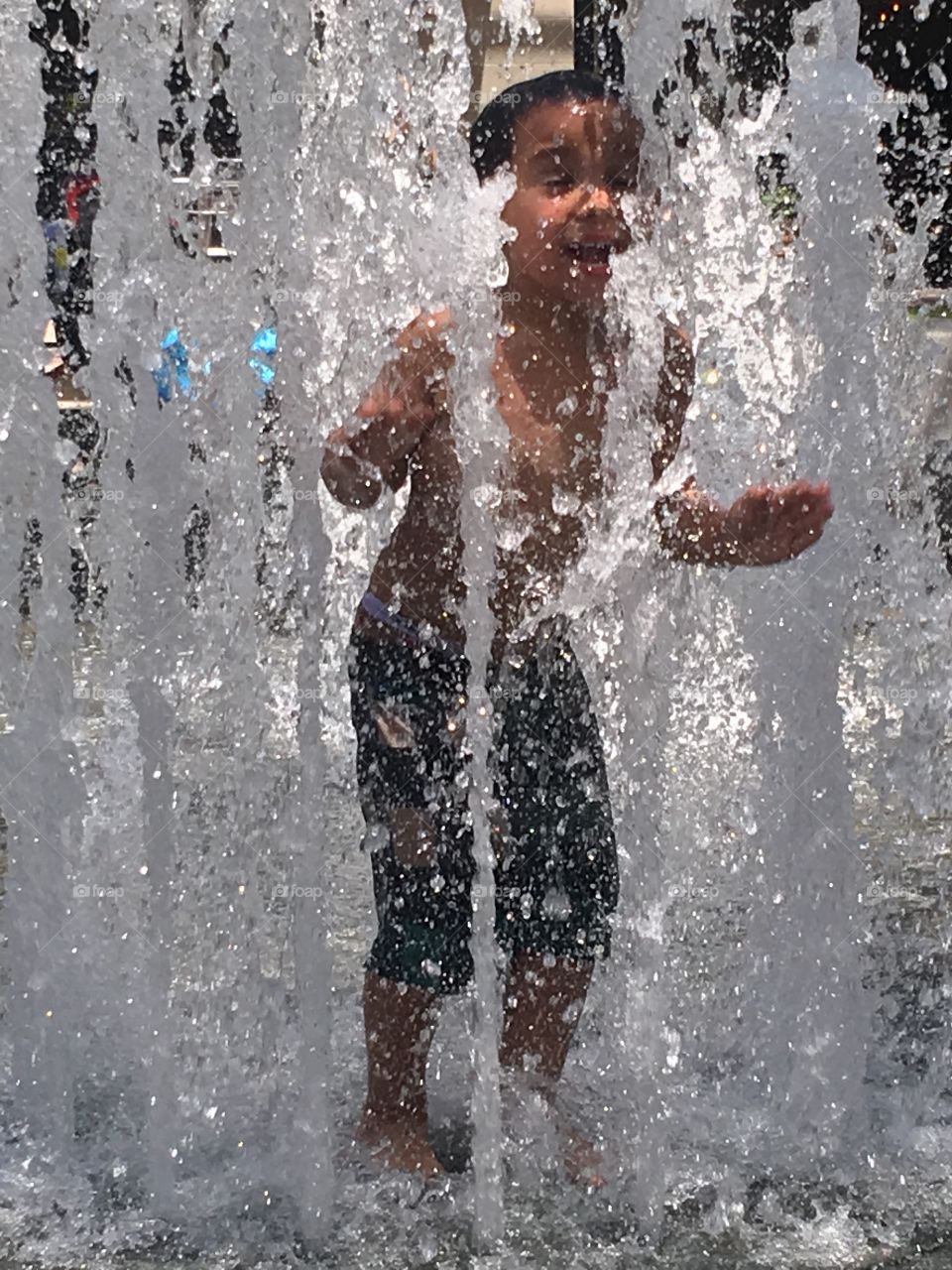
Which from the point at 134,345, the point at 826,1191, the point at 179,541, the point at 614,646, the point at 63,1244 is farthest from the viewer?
the point at 134,345

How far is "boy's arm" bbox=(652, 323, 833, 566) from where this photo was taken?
6.00ft

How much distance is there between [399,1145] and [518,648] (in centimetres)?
70

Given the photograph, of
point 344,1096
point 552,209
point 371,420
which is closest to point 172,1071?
point 344,1096

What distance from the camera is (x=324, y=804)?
275 centimetres

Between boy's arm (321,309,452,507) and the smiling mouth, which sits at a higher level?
the smiling mouth

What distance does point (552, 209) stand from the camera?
188cm

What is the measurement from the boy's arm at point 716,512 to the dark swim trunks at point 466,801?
27cm

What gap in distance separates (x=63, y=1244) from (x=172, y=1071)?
360mm

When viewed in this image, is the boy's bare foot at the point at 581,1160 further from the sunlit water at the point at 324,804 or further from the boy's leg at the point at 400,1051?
the boy's leg at the point at 400,1051

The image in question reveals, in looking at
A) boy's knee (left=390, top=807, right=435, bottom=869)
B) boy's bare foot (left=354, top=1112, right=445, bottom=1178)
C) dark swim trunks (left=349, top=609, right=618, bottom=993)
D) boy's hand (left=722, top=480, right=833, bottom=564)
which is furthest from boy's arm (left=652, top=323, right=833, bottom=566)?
boy's bare foot (left=354, top=1112, right=445, bottom=1178)

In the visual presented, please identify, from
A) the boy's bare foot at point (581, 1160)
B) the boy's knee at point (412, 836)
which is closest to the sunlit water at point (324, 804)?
the boy's bare foot at point (581, 1160)

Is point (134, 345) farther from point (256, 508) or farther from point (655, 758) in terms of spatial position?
point (655, 758)

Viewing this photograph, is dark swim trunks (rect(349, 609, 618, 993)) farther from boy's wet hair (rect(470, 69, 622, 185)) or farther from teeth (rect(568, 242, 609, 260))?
boy's wet hair (rect(470, 69, 622, 185))

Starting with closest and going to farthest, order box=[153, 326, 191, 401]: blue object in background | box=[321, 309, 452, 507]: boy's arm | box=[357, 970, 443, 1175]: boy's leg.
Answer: box=[321, 309, 452, 507]: boy's arm < box=[357, 970, 443, 1175]: boy's leg < box=[153, 326, 191, 401]: blue object in background
